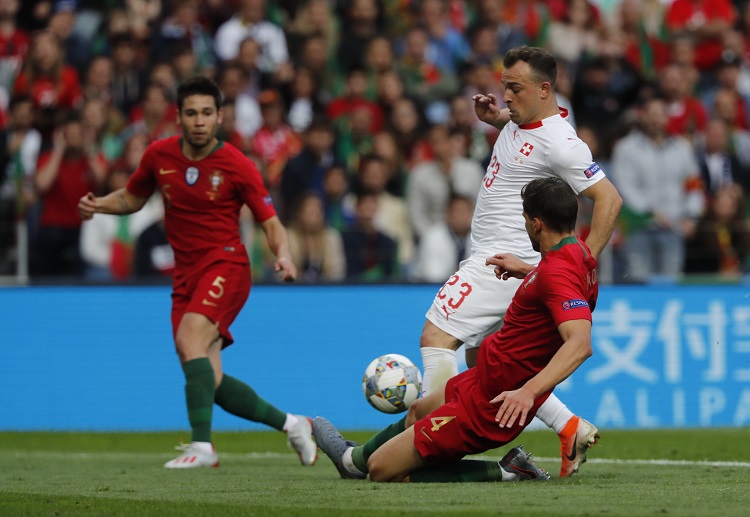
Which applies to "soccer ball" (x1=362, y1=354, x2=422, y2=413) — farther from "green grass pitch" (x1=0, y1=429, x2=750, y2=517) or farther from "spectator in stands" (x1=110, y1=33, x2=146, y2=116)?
"spectator in stands" (x1=110, y1=33, x2=146, y2=116)

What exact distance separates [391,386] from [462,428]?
129 centimetres

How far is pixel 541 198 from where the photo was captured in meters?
6.75

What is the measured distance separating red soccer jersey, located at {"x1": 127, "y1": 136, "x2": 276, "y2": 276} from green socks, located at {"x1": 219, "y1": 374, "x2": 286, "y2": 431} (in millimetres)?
874

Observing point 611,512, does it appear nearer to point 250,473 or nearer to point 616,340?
point 250,473

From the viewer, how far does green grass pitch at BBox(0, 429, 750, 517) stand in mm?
6066

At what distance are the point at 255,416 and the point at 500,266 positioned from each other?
3228 mm

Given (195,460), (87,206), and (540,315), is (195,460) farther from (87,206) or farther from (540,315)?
(540,315)

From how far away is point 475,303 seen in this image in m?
7.99

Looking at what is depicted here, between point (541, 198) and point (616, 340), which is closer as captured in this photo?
point (541, 198)

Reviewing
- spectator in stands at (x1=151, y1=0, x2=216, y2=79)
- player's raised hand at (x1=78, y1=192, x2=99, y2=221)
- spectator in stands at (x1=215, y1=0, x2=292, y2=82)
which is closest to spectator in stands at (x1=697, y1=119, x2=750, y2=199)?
spectator in stands at (x1=215, y1=0, x2=292, y2=82)

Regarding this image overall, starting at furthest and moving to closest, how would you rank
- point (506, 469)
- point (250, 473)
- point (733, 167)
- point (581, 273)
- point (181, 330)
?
point (733, 167)
point (181, 330)
point (250, 473)
point (506, 469)
point (581, 273)

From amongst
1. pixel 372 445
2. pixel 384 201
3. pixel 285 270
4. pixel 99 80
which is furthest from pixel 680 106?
pixel 372 445

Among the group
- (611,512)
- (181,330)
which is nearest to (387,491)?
(611,512)

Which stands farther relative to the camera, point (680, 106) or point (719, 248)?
point (680, 106)
